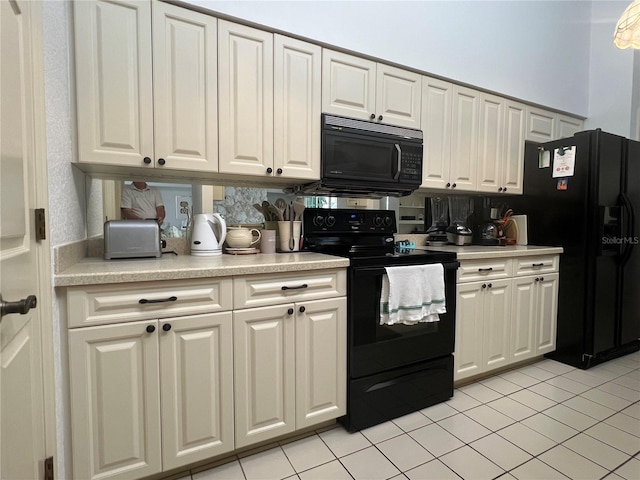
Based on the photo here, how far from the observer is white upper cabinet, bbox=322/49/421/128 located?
6.46 ft

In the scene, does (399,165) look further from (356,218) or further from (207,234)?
(207,234)

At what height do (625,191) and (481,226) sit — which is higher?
(625,191)

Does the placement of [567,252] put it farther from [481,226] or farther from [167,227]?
[167,227]

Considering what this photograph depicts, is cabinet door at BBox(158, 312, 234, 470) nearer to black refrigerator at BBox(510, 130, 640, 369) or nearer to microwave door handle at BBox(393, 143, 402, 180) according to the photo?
microwave door handle at BBox(393, 143, 402, 180)

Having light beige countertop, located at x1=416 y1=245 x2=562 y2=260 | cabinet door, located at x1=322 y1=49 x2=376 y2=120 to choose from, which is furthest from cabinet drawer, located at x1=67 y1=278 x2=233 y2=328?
light beige countertop, located at x1=416 y1=245 x2=562 y2=260

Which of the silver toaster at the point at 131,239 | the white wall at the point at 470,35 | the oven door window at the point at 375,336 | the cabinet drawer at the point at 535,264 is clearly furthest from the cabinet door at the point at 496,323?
the silver toaster at the point at 131,239

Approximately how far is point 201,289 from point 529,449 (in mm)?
1790

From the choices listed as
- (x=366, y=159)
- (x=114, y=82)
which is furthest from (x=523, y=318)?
(x=114, y=82)

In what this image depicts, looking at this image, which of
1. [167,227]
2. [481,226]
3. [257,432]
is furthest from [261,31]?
[481,226]

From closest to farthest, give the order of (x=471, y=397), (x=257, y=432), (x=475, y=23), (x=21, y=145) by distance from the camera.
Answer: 1. (x=21, y=145)
2. (x=257, y=432)
3. (x=471, y=397)
4. (x=475, y=23)

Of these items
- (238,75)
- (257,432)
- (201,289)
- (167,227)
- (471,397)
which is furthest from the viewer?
(471,397)

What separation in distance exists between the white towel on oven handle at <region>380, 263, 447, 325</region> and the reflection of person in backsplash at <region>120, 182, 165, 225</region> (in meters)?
1.36

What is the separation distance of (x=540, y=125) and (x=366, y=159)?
1.94 m

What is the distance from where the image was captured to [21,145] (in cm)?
94
